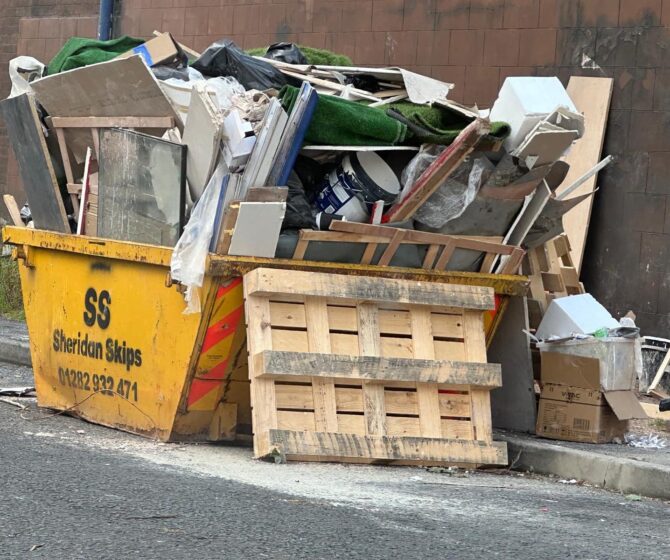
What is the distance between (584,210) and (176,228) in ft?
14.0

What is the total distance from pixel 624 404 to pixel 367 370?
1.74m

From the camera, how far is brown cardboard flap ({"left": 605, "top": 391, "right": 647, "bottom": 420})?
23.3 feet

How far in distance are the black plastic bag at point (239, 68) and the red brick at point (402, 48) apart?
4.18 metres

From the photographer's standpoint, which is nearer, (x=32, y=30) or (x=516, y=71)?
(x=516, y=71)

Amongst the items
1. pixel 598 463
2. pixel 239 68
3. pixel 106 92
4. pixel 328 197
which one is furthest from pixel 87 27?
pixel 598 463

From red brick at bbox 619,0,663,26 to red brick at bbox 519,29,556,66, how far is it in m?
0.67

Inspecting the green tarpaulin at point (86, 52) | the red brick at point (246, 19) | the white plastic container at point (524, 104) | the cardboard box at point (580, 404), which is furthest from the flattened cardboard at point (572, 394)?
the red brick at point (246, 19)

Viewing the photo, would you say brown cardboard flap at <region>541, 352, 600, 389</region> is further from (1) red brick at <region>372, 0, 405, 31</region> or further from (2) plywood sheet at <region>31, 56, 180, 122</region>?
(1) red brick at <region>372, 0, 405, 31</region>

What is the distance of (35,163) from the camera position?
748cm

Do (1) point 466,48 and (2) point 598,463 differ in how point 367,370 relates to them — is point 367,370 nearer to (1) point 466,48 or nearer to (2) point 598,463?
(2) point 598,463

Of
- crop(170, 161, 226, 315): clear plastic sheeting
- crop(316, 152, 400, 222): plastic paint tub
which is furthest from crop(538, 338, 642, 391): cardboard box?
crop(170, 161, 226, 315): clear plastic sheeting

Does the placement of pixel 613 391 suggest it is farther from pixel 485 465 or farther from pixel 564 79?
pixel 564 79

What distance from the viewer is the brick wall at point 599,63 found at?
953 cm

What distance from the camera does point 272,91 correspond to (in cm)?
691
